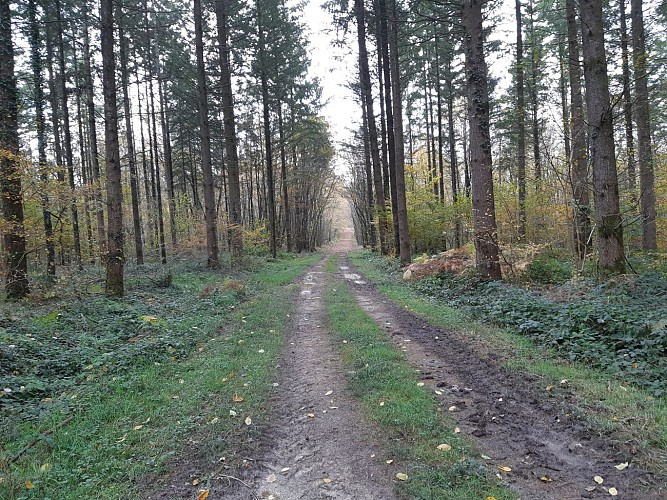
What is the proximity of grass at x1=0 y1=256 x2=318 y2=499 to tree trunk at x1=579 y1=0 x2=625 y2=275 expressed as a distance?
690cm

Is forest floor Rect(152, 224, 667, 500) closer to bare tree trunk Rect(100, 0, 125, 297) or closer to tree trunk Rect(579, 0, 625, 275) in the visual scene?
tree trunk Rect(579, 0, 625, 275)

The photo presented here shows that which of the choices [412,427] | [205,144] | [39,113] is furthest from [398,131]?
[412,427]

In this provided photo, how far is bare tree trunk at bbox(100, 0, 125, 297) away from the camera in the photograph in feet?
31.7

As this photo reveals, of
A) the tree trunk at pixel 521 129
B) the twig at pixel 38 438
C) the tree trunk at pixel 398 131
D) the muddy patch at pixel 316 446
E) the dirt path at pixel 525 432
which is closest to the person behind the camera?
the dirt path at pixel 525 432

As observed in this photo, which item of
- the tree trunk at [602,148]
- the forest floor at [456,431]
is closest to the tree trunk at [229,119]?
the forest floor at [456,431]

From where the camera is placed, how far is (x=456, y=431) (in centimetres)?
359

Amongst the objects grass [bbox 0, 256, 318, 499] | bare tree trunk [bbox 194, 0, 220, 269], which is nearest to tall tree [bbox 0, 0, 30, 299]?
grass [bbox 0, 256, 318, 499]

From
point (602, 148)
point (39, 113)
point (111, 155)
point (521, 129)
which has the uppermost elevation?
point (39, 113)

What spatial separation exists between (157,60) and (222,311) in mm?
15885

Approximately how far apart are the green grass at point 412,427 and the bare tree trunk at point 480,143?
4.82m

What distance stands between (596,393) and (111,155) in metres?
10.9

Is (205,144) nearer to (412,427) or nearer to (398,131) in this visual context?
(398,131)

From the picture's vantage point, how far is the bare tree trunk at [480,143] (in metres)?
9.62

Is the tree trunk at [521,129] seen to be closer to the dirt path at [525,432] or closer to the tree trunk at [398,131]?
the tree trunk at [398,131]
